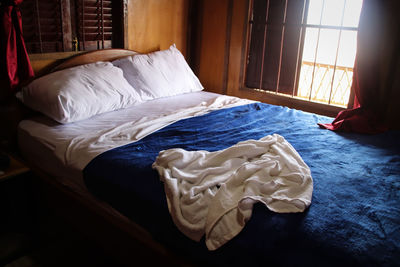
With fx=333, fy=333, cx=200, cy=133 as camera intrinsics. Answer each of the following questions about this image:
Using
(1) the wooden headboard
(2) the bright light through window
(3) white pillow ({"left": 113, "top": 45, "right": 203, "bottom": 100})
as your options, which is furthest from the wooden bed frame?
(2) the bright light through window

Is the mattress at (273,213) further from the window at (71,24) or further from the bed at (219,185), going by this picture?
the window at (71,24)

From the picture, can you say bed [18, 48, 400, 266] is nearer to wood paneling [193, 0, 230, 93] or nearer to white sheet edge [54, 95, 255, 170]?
white sheet edge [54, 95, 255, 170]

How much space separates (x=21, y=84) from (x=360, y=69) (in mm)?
2367

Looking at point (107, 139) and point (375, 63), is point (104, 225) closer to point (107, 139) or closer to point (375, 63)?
point (107, 139)

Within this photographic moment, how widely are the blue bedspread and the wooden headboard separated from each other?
85 centimetres

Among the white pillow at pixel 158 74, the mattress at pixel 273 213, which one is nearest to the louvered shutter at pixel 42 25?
the white pillow at pixel 158 74

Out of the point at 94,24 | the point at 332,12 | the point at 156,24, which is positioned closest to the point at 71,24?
the point at 94,24

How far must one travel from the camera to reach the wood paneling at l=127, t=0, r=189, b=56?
2.91 meters

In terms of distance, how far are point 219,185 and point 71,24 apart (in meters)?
1.81

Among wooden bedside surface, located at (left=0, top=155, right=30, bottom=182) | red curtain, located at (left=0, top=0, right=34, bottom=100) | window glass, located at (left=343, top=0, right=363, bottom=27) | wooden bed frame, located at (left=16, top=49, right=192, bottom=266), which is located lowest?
wooden bed frame, located at (left=16, top=49, right=192, bottom=266)

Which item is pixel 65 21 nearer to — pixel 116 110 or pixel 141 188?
pixel 116 110

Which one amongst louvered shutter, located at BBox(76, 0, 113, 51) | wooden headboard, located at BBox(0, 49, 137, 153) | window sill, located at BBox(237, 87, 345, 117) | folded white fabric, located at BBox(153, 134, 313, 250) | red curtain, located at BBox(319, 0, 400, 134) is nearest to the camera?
folded white fabric, located at BBox(153, 134, 313, 250)

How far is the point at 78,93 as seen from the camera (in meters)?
2.05

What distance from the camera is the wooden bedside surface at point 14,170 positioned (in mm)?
1674
